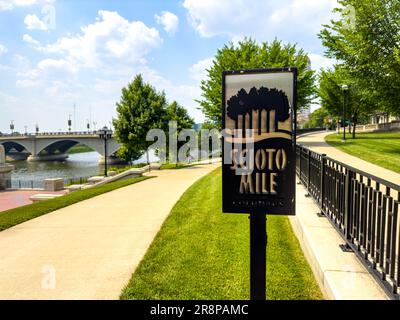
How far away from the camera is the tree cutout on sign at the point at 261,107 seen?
8.42ft

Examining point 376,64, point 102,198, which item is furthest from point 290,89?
point 376,64

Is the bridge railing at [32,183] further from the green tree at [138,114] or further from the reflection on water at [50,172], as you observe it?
the green tree at [138,114]

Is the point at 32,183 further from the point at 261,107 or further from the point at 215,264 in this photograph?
the point at 261,107

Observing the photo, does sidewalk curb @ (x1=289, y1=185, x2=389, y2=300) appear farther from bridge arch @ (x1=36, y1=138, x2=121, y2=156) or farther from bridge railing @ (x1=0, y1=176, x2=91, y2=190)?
bridge arch @ (x1=36, y1=138, x2=121, y2=156)

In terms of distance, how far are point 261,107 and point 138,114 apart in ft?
95.3

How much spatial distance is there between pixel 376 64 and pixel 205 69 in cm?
1710

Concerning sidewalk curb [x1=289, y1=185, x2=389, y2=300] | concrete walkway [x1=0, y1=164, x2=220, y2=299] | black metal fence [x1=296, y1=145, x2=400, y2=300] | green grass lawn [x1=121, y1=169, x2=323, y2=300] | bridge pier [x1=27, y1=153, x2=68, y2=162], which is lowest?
bridge pier [x1=27, y1=153, x2=68, y2=162]

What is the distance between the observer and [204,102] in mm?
29016

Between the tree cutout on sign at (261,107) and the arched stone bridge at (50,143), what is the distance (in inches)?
2515

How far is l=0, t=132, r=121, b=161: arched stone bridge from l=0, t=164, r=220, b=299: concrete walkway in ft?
187

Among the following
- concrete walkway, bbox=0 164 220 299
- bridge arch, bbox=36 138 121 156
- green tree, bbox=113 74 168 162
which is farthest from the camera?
bridge arch, bbox=36 138 121 156

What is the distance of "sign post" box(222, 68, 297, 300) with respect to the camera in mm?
2568

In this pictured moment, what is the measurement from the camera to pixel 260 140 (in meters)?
2.61

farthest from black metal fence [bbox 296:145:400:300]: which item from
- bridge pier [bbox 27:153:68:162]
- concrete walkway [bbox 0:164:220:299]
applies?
bridge pier [bbox 27:153:68:162]
